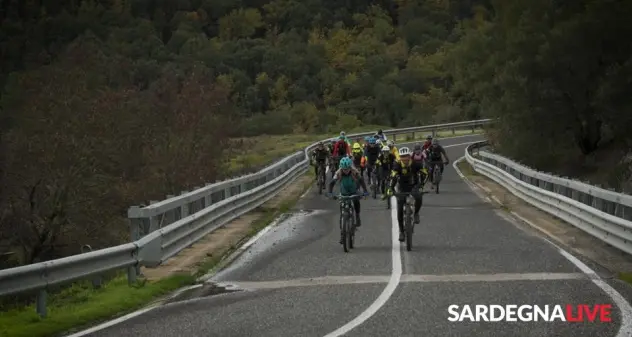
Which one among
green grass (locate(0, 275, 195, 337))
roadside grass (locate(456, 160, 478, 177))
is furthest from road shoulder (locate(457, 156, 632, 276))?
roadside grass (locate(456, 160, 478, 177))

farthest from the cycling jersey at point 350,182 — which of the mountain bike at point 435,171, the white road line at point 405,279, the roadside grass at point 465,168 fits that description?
the roadside grass at point 465,168

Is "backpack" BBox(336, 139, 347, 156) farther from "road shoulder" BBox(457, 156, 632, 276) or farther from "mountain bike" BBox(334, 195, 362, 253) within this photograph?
"mountain bike" BBox(334, 195, 362, 253)

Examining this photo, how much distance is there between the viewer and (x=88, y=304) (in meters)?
12.5

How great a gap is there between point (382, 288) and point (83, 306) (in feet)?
12.4

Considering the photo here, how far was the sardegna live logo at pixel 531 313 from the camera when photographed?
10117 millimetres

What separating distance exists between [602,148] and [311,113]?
223 feet

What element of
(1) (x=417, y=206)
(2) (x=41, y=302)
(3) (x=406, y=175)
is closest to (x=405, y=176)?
(3) (x=406, y=175)

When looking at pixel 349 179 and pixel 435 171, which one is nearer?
pixel 349 179

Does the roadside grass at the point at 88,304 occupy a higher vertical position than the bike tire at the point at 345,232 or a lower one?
lower

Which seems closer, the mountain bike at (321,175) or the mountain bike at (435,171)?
the mountain bike at (435,171)

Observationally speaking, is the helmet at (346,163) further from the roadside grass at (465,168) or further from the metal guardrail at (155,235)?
the roadside grass at (465,168)

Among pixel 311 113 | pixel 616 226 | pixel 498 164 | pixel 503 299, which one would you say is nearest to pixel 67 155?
pixel 498 164

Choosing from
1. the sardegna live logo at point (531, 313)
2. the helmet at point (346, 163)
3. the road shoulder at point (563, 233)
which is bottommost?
the road shoulder at point (563, 233)

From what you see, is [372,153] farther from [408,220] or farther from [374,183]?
[408,220]
